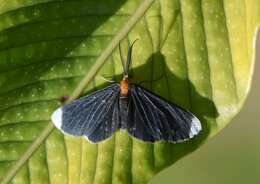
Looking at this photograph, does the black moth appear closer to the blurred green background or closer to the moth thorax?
the moth thorax

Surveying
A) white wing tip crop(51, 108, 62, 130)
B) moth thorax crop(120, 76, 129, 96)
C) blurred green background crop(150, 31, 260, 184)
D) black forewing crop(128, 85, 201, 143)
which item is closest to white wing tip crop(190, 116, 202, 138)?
black forewing crop(128, 85, 201, 143)

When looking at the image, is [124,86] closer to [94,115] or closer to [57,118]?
[94,115]

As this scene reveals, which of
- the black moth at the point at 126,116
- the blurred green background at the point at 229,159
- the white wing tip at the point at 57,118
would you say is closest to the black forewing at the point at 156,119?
the black moth at the point at 126,116

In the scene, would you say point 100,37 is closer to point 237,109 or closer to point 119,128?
point 119,128

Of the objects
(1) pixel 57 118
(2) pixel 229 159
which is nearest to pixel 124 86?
(1) pixel 57 118

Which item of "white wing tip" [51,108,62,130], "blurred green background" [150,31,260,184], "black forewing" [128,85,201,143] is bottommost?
"blurred green background" [150,31,260,184]

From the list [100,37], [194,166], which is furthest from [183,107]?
[194,166]

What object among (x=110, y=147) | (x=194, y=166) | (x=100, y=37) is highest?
(x=100, y=37)

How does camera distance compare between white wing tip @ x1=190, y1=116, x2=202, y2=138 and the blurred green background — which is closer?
white wing tip @ x1=190, y1=116, x2=202, y2=138
